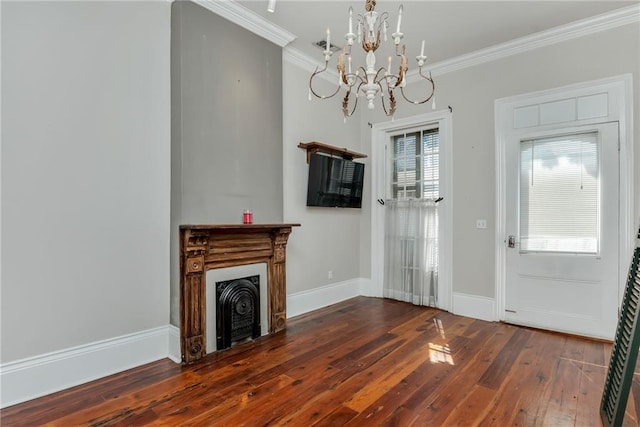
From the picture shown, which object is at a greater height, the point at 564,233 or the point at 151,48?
the point at 151,48

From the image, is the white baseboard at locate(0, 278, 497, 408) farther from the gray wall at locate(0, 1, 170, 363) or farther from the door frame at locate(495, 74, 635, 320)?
the door frame at locate(495, 74, 635, 320)

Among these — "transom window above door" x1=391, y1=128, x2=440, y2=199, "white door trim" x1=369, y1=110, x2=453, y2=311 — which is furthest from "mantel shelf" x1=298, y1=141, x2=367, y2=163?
"transom window above door" x1=391, y1=128, x2=440, y2=199

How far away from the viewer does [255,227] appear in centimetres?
317

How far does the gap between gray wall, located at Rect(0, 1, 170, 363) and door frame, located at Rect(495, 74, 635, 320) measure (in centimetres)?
345

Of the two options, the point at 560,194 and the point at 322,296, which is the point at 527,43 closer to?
the point at 560,194

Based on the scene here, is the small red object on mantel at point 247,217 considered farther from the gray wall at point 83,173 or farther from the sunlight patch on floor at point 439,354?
the sunlight patch on floor at point 439,354

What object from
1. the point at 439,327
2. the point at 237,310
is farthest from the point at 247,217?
the point at 439,327

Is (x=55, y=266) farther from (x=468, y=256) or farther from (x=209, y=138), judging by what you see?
(x=468, y=256)

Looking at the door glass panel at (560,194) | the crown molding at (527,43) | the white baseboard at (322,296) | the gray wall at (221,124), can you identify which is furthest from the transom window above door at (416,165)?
the gray wall at (221,124)

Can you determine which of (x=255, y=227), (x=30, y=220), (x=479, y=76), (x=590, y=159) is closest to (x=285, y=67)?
(x=255, y=227)

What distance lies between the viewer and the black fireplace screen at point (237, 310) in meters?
3.04

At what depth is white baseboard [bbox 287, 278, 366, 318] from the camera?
4062mm

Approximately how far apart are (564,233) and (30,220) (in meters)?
4.52

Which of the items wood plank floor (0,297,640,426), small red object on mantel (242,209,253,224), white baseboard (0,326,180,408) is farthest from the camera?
small red object on mantel (242,209,253,224)
